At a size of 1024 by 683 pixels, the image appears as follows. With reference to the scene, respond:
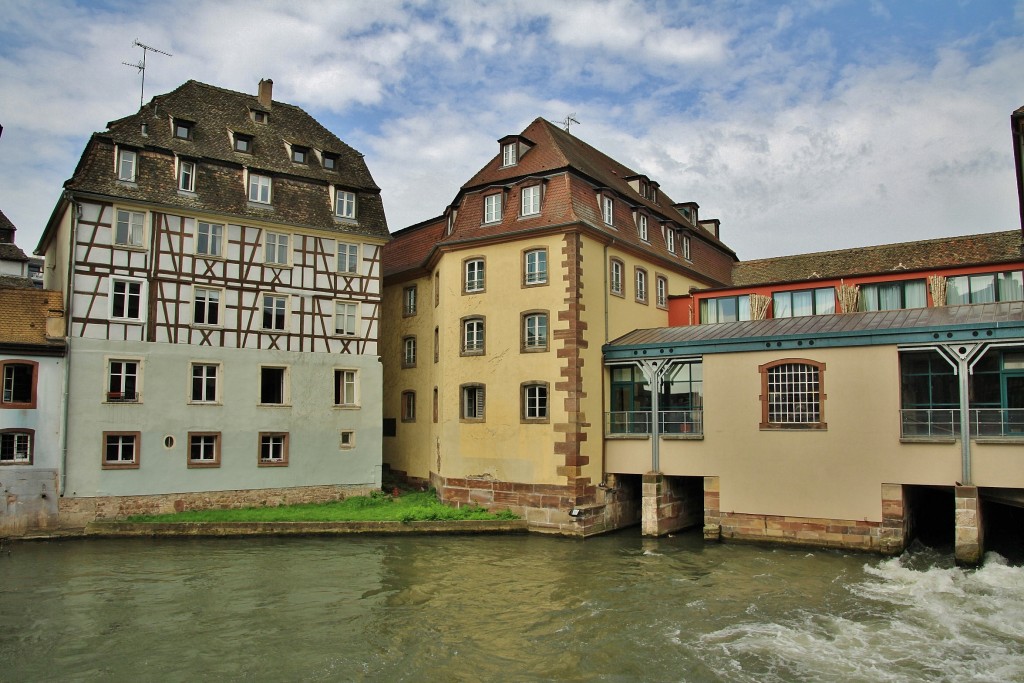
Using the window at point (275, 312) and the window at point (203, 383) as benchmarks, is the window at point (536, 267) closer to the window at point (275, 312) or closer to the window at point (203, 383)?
the window at point (275, 312)

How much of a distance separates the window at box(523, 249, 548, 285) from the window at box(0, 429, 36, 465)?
578 inches

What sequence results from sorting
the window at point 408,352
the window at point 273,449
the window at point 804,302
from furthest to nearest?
the window at point 408,352
the window at point 804,302
the window at point 273,449

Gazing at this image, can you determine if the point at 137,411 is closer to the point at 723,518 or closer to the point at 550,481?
the point at 550,481

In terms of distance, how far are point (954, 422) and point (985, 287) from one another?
8967 mm

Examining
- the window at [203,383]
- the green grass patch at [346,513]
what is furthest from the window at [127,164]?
the green grass patch at [346,513]

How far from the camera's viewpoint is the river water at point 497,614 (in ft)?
38.8

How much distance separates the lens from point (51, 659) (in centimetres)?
1197

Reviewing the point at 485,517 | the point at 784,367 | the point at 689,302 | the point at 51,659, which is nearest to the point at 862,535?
the point at 784,367

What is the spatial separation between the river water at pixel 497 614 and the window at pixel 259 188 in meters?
11.5

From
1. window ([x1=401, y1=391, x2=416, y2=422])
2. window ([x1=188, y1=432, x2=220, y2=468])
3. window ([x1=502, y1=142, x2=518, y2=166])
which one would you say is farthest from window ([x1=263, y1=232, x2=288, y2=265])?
window ([x1=502, y1=142, x2=518, y2=166])

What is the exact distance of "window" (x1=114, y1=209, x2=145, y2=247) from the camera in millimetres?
23641

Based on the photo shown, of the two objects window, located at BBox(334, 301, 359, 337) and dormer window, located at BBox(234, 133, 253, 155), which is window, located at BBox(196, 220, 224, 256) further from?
window, located at BBox(334, 301, 359, 337)

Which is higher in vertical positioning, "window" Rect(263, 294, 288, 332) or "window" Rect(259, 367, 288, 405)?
"window" Rect(263, 294, 288, 332)

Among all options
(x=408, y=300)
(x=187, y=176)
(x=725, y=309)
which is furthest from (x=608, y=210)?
(x=187, y=176)
